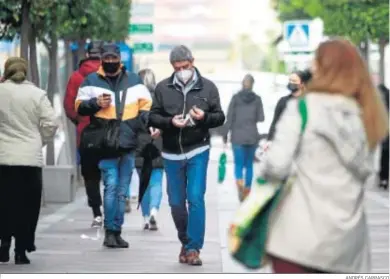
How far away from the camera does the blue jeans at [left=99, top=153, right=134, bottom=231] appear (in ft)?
45.7

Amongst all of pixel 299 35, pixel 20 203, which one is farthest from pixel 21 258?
pixel 299 35

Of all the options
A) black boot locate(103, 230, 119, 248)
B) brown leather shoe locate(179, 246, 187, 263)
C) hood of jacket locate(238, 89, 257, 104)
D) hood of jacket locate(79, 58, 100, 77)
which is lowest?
black boot locate(103, 230, 119, 248)

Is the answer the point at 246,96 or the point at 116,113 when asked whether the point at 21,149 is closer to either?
the point at 116,113

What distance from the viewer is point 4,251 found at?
42.5 ft

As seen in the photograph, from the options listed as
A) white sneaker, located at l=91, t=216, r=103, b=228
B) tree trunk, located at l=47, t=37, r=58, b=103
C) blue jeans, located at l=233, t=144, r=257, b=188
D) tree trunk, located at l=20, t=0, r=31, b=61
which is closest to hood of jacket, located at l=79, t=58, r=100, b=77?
white sneaker, located at l=91, t=216, r=103, b=228

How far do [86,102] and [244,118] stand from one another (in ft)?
27.2

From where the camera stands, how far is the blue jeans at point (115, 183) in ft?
45.7

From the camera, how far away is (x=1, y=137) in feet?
41.6

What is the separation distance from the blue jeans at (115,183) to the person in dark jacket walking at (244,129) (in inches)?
292

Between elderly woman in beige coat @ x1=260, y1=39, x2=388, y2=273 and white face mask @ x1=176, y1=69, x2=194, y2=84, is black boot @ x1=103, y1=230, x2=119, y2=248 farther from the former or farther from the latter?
elderly woman in beige coat @ x1=260, y1=39, x2=388, y2=273

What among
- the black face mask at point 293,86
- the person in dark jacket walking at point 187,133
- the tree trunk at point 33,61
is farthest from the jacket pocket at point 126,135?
the tree trunk at point 33,61

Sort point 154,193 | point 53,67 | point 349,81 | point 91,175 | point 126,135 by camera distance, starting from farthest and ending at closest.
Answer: point 53,67
point 154,193
point 91,175
point 126,135
point 349,81

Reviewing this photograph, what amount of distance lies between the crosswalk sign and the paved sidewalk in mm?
10060

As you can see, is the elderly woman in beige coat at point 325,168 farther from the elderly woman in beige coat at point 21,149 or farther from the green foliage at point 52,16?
the green foliage at point 52,16
